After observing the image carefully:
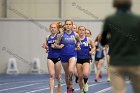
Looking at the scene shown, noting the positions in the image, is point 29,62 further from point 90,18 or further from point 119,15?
point 119,15

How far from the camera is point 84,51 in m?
14.9

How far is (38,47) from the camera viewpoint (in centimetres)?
2852

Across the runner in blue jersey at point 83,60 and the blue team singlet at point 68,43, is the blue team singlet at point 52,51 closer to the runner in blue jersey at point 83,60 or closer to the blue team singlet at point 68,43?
the blue team singlet at point 68,43

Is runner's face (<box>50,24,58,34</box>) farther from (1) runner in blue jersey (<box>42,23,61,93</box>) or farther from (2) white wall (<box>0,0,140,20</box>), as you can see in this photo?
(2) white wall (<box>0,0,140,20</box>)

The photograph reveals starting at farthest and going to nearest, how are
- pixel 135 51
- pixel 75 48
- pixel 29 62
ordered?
pixel 29 62 < pixel 75 48 < pixel 135 51

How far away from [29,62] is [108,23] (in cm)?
2150

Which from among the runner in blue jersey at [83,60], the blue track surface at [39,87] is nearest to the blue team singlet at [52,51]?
the runner in blue jersey at [83,60]

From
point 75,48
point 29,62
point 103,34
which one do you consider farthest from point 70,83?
point 29,62

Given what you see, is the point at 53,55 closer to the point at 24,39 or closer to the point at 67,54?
the point at 67,54

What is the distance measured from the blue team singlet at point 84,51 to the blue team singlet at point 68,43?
91 cm

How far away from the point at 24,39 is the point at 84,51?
13.9 metres

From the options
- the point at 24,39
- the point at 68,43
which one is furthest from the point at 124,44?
the point at 24,39

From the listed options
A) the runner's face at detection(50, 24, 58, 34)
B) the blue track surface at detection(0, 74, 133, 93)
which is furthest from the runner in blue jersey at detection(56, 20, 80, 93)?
the blue track surface at detection(0, 74, 133, 93)

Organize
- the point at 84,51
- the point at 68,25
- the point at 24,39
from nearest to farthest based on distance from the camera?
the point at 68,25, the point at 84,51, the point at 24,39
